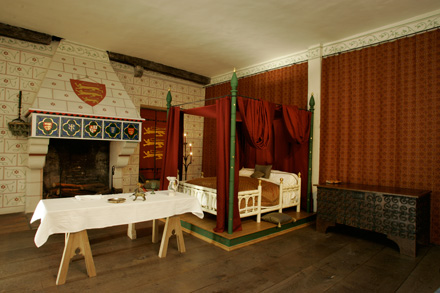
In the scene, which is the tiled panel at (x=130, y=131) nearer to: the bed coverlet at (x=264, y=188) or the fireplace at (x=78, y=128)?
the fireplace at (x=78, y=128)

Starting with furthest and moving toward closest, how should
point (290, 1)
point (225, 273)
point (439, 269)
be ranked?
point (290, 1) < point (439, 269) < point (225, 273)

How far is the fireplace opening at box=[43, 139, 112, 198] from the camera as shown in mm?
5453

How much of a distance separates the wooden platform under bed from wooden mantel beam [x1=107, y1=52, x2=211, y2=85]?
3847 millimetres

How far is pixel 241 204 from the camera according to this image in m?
4.22

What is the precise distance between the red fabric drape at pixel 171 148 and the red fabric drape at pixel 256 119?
131cm

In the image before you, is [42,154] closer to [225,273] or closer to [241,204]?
[241,204]

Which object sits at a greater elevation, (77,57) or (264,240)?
(77,57)

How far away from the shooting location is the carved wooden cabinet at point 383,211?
3.53m

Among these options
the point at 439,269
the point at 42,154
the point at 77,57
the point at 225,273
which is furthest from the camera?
the point at 77,57

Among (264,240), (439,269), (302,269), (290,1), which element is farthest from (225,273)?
(290,1)

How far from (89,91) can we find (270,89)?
3.96 m

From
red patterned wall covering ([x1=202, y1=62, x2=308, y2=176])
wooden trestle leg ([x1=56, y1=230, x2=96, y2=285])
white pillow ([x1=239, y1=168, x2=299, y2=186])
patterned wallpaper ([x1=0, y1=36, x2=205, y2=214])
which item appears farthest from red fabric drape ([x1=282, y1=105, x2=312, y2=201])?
patterned wallpaper ([x1=0, y1=36, x2=205, y2=214])

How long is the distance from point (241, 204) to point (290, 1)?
3.10m

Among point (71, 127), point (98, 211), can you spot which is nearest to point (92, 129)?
point (71, 127)
